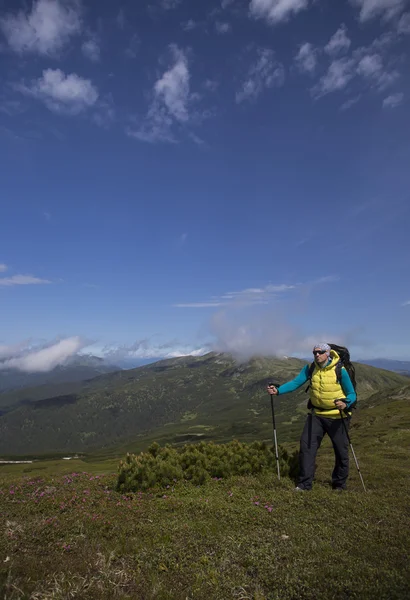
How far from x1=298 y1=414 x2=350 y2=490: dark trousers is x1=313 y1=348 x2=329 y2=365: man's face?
214 cm

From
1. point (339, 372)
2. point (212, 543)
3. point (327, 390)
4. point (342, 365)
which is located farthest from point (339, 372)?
point (212, 543)

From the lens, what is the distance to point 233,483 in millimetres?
14492

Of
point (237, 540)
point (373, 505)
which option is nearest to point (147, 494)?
point (237, 540)

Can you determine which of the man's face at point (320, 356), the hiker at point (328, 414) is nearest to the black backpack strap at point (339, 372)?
the hiker at point (328, 414)

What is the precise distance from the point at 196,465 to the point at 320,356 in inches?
303

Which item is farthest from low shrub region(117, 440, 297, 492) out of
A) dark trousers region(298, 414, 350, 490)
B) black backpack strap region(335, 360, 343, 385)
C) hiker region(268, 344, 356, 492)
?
black backpack strap region(335, 360, 343, 385)

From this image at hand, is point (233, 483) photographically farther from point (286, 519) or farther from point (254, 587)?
point (254, 587)

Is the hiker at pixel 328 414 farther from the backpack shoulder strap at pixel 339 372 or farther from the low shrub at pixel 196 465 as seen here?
the low shrub at pixel 196 465

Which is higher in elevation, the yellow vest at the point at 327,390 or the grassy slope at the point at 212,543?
the yellow vest at the point at 327,390

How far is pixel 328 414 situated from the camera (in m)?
13.2

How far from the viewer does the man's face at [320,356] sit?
1325 centimetres

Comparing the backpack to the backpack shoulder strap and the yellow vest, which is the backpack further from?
the yellow vest

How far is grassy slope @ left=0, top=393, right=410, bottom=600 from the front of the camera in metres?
6.82

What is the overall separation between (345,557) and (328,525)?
196 centimetres
